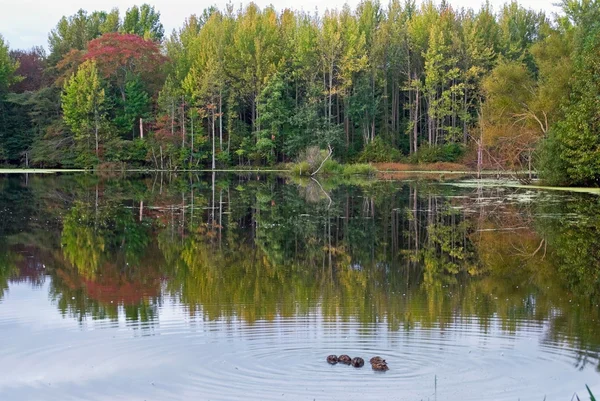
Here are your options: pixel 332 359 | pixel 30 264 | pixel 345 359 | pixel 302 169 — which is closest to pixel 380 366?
pixel 345 359

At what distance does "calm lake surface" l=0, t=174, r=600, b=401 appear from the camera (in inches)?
272

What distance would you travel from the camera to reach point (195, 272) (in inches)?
495

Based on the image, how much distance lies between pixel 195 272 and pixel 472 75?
167 ft

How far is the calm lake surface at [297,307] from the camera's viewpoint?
690 centimetres

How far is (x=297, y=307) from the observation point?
32.1 feet

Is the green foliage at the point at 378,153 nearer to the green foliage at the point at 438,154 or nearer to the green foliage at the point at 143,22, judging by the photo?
the green foliage at the point at 438,154

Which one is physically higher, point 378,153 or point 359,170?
point 378,153

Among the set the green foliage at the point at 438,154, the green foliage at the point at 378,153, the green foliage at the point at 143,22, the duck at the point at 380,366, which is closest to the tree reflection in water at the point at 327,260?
the duck at the point at 380,366

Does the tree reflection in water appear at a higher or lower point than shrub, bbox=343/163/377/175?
lower

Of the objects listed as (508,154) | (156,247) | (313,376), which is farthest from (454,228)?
(508,154)

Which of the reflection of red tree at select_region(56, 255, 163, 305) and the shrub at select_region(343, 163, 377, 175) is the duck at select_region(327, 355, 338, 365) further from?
the shrub at select_region(343, 163, 377, 175)

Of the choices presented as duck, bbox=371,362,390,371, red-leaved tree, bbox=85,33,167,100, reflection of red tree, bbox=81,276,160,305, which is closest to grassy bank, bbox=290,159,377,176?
red-leaved tree, bbox=85,33,167,100

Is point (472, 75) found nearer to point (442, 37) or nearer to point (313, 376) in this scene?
point (442, 37)

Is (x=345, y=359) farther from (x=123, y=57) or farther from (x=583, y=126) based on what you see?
(x=123, y=57)
